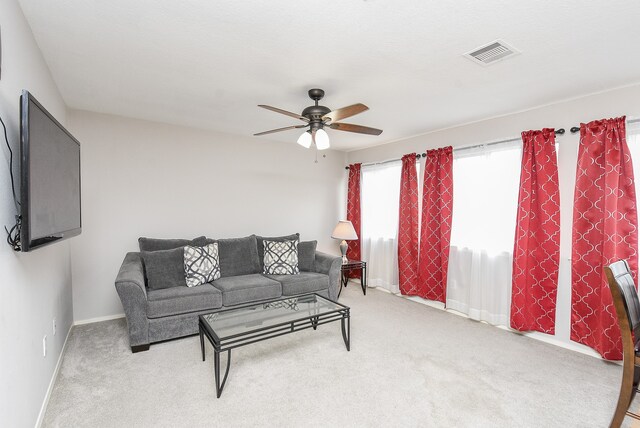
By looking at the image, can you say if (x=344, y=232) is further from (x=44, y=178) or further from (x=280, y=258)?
(x=44, y=178)

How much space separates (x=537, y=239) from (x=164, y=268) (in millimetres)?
3909

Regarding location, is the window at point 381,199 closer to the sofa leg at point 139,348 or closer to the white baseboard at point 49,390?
the sofa leg at point 139,348

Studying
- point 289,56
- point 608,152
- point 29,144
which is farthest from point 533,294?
point 29,144

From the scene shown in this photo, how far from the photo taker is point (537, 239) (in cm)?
321

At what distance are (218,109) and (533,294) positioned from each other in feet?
12.6

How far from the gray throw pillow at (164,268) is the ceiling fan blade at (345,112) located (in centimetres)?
224

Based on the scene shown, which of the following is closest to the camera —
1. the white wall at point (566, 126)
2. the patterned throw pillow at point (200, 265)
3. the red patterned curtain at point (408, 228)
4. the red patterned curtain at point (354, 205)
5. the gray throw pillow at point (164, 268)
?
the white wall at point (566, 126)

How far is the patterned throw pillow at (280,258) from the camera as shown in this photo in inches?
158

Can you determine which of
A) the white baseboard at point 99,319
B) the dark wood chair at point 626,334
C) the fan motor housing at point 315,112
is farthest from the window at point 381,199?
the white baseboard at point 99,319

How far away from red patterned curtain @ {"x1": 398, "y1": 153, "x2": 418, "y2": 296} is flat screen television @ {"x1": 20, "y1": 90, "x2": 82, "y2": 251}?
380cm

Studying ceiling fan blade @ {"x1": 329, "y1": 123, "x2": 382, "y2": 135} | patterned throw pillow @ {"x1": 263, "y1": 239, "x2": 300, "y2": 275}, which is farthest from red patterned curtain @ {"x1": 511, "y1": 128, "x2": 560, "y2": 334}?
patterned throw pillow @ {"x1": 263, "y1": 239, "x2": 300, "y2": 275}

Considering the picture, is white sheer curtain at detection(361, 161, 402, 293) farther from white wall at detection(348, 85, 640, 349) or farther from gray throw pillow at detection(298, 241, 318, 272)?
white wall at detection(348, 85, 640, 349)

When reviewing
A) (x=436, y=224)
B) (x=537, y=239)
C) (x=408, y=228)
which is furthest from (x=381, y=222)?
(x=537, y=239)

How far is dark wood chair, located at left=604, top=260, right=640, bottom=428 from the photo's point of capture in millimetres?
1657
